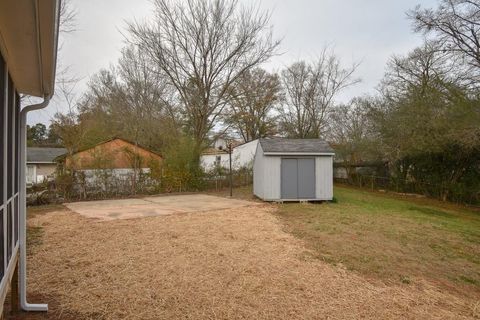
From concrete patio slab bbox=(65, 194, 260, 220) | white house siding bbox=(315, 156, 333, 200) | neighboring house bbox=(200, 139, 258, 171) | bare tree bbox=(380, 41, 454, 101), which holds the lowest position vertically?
concrete patio slab bbox=(65, 194, 260, 220)

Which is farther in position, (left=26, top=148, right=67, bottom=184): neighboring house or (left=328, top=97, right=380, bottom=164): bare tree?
(left=26, top=148, right=67, bottom=184): neighboring house

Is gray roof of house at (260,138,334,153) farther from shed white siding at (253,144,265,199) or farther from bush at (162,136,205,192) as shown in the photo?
bush at (162,136,205,192)

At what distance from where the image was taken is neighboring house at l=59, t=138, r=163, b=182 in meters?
13.4

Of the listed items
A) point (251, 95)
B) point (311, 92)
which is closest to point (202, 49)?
point (251, 95)

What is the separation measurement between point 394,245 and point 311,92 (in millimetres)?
23217

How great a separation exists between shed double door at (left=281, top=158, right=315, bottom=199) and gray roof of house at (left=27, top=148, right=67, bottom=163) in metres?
17.1

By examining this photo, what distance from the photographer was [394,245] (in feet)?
20.6

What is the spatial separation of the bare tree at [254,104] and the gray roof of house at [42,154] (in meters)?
12.1

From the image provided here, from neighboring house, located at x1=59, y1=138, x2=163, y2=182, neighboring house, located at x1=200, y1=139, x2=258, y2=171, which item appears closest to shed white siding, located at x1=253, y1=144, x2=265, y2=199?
neighboring house, located at x1=200, y1=139, x2=258, y2=171

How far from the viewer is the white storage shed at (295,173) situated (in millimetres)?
12109

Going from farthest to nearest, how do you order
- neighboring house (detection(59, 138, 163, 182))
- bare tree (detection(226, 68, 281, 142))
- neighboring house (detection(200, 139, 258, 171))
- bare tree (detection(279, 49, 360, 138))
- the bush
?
bare tree (detection(279, 49, 360, 138)), bare tree (detection(226, 68, 281, 142)), neighboring house (detection(200, 139, 258, 171)), the bush, neighboring house (detection(59, 138, 163, 182))

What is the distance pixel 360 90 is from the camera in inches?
1082

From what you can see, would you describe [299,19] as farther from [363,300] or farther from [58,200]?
[363,300]

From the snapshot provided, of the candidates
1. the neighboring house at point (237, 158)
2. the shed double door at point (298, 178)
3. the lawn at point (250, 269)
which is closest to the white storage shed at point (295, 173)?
the shed double door at point (298, 178)
